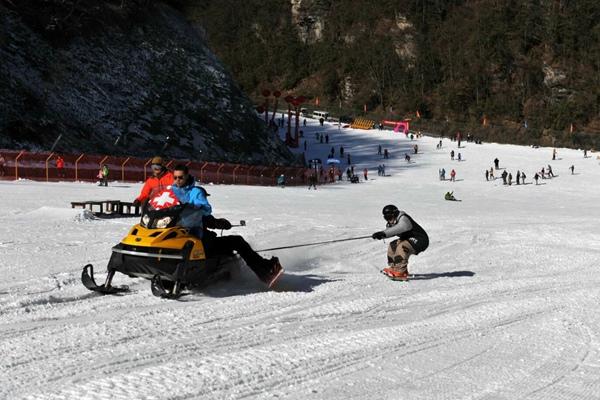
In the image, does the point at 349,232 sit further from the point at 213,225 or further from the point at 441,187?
the point at 441,187

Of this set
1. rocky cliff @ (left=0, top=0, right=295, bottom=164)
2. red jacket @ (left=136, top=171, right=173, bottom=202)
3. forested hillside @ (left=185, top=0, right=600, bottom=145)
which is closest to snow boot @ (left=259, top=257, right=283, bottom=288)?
red jacket @ (left=136, top=171, right=173, bottom=202)

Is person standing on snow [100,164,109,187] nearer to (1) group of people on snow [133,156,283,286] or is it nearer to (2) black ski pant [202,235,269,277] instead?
(1) group of people on snow [133,156,283,286]

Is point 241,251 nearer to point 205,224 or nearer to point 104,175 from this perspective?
point 205,224

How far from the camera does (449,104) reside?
116562mm

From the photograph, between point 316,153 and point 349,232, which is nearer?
point 349,232

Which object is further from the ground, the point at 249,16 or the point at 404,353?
the point at 249,16

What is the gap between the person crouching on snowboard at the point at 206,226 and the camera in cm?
832

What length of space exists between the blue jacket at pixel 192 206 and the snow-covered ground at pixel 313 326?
0.79 metres

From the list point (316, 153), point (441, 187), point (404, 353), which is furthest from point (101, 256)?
point (316, 153)

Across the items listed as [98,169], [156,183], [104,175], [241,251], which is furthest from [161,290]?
[98,169]

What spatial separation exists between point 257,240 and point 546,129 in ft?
319

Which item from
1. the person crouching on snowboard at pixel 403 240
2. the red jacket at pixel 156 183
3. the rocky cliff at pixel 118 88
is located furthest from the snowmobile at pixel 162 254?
the rocky cliff at pixel 118 88

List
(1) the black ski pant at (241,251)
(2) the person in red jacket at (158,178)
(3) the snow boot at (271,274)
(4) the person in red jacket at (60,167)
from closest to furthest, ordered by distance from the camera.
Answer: (1) the black ski pant at (241,251)
(3) the snow boot at (271,274)
(2) the person in red jacket at (158,178)
(4) the person in red jacket at (60,167)

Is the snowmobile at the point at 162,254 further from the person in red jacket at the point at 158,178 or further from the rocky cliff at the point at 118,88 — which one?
the rocky cliff at the point at 118,88
